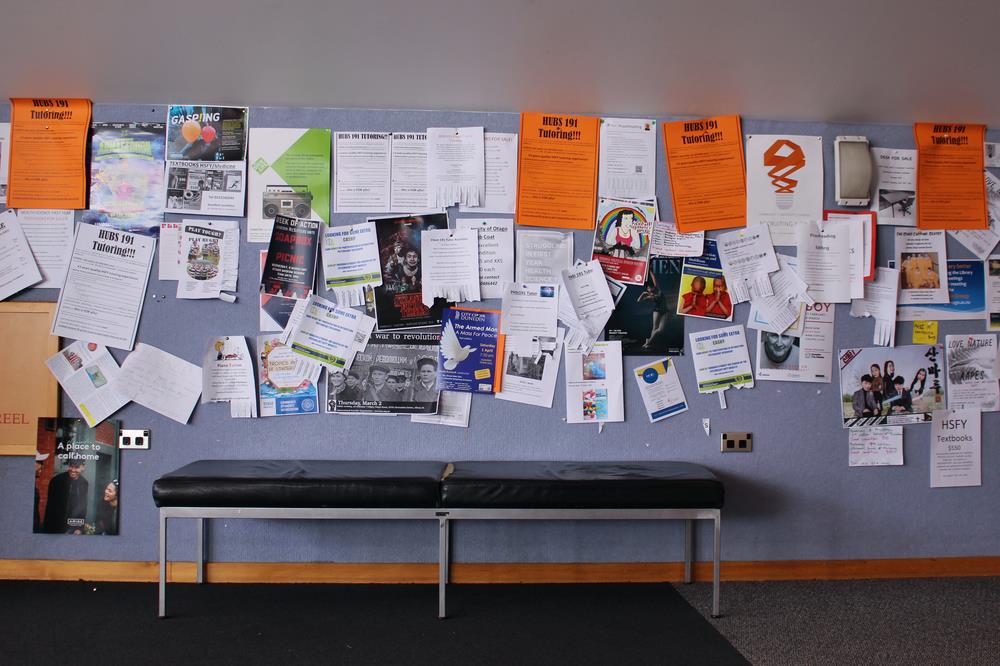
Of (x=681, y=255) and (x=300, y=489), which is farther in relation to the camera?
(x=681, y=255)

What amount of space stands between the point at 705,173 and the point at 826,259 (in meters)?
0.65

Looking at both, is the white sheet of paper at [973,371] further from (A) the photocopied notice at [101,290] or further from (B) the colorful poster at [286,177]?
(A) the photocopied notice at [101,290]

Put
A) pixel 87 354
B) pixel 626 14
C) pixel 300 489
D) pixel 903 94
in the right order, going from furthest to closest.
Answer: pixel 87 354 → pixel 903 94 → pixel 300 489 → pixel 626 14

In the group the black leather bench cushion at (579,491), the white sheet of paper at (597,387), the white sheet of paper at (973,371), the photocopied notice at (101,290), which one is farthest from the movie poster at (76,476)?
the white sheet of paper at (973,371)

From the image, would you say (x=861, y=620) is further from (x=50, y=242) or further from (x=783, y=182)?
(x=50, y=242)

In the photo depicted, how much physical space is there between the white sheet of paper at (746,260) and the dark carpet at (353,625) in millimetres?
1328

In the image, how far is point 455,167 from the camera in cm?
311

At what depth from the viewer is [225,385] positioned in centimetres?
308

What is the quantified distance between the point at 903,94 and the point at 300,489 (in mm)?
2769

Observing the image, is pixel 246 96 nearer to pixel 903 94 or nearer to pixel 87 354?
pixel 87 354

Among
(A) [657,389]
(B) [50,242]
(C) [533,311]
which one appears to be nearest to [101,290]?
(B) [50,242]

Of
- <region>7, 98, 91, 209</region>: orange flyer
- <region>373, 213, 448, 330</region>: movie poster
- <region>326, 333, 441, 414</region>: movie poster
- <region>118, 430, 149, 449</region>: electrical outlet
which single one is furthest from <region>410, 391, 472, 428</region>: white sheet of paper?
<region>7, 98, 91, 209</region>: orange flyer

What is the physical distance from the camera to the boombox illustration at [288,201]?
3.07 m

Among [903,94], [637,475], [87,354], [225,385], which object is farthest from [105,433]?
[903,94]
